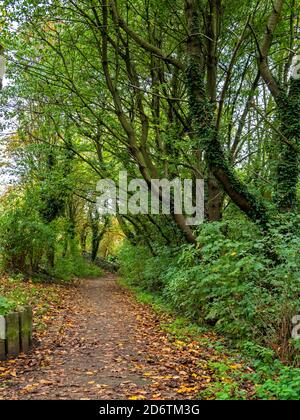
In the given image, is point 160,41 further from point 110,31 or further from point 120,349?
point 120,349

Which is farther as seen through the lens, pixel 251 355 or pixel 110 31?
pixel 110 31

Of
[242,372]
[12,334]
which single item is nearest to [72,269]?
[12,334]

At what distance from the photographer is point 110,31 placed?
34.2ft

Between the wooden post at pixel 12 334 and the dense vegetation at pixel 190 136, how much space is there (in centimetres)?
341

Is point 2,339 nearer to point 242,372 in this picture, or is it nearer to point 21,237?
point 242,372

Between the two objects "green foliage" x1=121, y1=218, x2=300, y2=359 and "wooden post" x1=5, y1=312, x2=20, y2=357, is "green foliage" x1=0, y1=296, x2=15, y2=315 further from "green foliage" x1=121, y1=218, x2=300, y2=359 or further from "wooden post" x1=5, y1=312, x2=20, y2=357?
"green foliage" x1=121, y1=218, x2=300, y2=359

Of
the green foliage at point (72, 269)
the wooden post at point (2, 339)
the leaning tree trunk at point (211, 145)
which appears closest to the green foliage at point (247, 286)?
the leaning tree trunk at point (211, 145)

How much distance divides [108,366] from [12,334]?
4.85 ft

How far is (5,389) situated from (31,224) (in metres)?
9.99

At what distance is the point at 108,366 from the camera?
5.10 metres

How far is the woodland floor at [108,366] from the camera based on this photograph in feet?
13.7

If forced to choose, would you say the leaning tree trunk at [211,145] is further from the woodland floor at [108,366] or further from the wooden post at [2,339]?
the wooden post at [2,339]

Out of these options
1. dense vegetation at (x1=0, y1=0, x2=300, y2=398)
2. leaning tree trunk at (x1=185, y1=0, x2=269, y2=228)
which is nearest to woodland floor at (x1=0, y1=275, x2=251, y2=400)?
dense vegetation at (x1=0, y1=0, x2=300, y2=398)
